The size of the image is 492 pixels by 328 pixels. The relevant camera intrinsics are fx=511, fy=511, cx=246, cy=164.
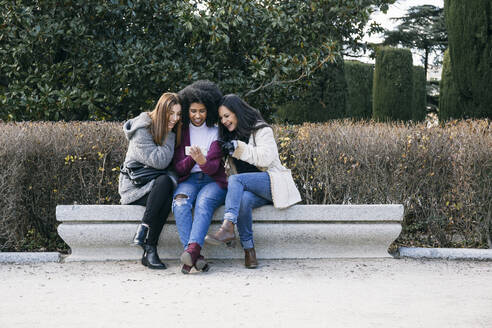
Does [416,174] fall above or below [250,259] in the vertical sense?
above

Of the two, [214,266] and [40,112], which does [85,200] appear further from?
[40,112]

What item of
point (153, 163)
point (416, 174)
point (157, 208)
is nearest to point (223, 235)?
point (157, 208)

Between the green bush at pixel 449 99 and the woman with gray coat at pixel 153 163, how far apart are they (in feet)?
16.5

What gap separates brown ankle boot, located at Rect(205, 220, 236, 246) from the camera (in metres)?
3.87

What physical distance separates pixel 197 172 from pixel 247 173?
17.7 inches

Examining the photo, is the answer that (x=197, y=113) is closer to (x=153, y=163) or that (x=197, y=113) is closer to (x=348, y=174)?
(x=153, y=163)

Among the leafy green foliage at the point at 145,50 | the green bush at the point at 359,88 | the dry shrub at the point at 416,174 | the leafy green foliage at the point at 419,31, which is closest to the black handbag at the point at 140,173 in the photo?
the dry shrub at the point at 416,174

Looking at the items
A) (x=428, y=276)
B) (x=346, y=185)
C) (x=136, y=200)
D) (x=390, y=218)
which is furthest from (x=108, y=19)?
(x=428, y=276)

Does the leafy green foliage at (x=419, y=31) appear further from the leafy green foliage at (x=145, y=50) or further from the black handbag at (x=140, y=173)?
the black handbag at (x=140, y=173)

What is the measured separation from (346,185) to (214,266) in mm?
1451

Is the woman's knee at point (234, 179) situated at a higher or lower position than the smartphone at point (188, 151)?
lower

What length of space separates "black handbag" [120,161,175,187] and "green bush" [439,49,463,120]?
203 inches

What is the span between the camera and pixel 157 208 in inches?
160

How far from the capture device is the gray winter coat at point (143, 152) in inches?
165
